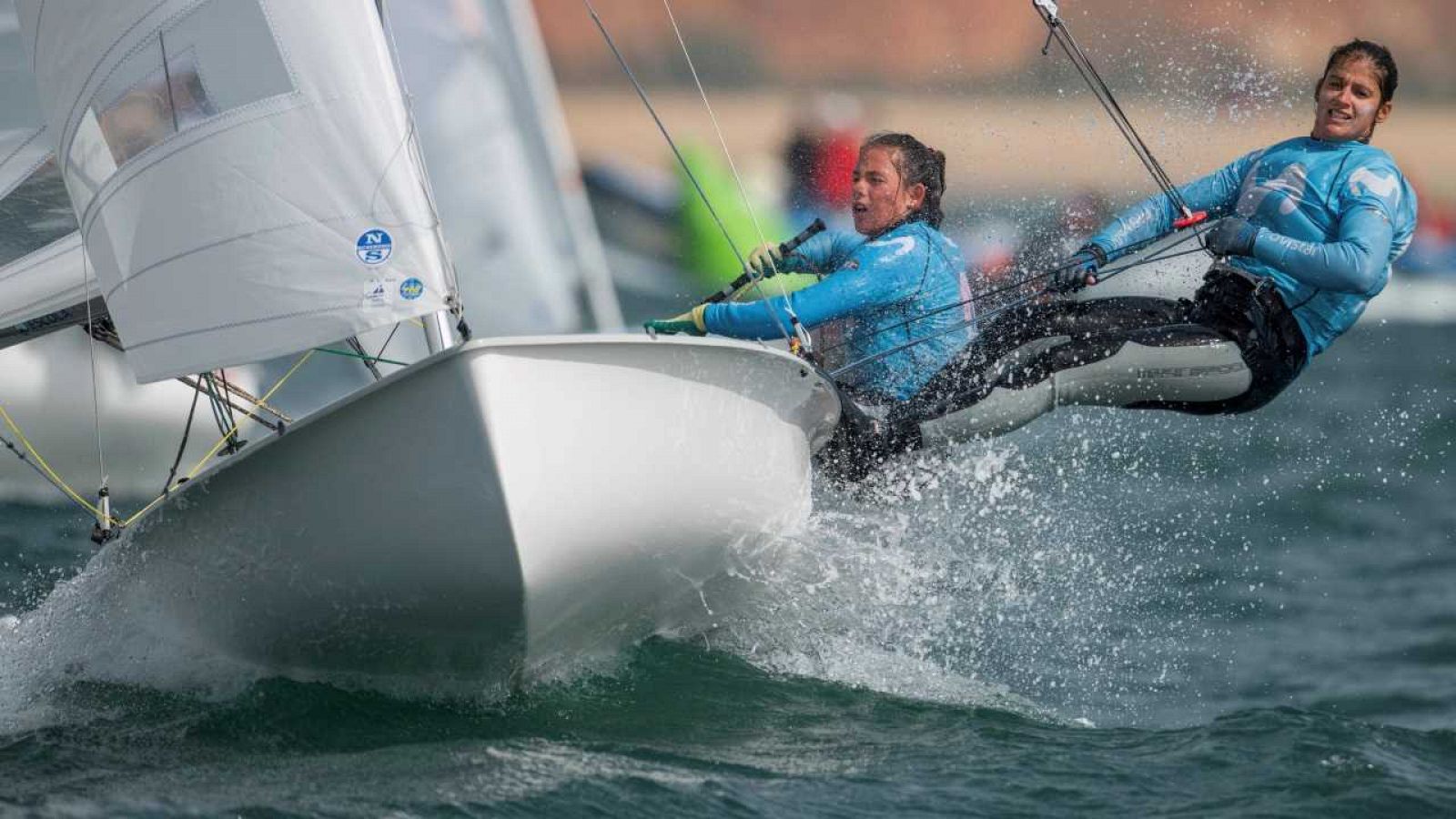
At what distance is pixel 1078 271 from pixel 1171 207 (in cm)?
31

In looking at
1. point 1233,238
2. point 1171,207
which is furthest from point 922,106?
point 1233,238

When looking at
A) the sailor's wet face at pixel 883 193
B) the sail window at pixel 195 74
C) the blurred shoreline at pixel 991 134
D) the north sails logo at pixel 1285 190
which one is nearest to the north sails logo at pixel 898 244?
the sailor's wet face at pixel 883 193

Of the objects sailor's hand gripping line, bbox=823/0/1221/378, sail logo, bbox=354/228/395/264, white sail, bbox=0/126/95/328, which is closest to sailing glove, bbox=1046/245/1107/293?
sailor's hand gripping line, bbox=823/0/1221/378

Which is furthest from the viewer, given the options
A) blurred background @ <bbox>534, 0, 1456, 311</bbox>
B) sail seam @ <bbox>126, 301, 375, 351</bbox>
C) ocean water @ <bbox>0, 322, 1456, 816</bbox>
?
blurred background @ <bbox>534, 0, 1456, 311</bbox>

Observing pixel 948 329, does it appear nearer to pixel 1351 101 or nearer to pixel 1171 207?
pixel 1171 207

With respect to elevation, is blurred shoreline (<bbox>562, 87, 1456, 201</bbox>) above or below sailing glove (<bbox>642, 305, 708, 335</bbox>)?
above

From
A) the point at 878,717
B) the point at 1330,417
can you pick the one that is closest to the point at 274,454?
the point at 878,717

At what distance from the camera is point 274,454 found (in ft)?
9.36

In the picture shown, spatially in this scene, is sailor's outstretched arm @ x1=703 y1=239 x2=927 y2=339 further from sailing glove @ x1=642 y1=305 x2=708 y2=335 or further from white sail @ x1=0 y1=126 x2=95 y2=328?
white sail @ x1=0 y1=126 x2=95 y2=328

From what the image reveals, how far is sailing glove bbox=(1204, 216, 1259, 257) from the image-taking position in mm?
3352

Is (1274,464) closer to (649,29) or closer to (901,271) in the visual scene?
(901,271)

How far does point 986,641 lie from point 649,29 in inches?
249

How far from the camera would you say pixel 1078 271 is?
11.6 feet

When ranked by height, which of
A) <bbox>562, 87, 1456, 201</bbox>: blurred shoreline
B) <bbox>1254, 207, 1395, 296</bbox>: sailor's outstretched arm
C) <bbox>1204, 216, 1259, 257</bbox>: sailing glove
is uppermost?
<bbox>562, 87, 1456, 201</bbox>: blurred shoreline
